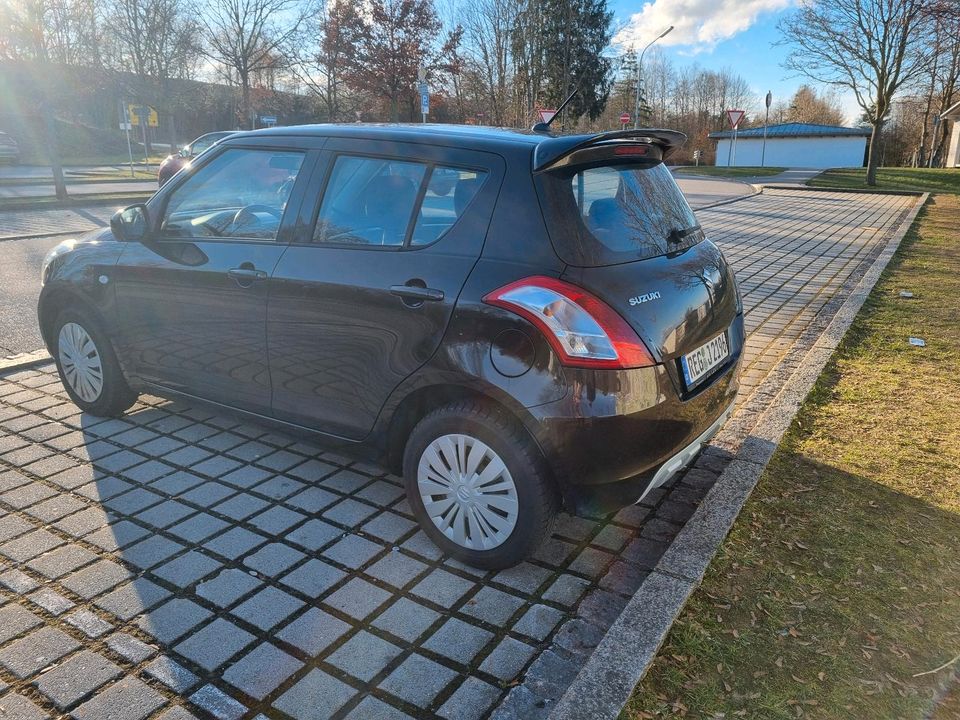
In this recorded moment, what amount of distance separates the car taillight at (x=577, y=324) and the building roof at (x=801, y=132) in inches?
2322

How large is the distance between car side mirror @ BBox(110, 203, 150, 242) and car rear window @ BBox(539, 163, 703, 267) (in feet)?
8.29

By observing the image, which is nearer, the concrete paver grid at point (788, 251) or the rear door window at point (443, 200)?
the rear door window at point (443, 200)

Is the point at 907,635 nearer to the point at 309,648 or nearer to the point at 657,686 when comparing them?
the point at 657,686

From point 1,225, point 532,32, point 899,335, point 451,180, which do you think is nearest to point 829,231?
point 899,335

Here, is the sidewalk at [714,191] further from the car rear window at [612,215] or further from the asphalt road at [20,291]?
the car rear window at [612,215]

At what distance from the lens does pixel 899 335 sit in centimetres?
651

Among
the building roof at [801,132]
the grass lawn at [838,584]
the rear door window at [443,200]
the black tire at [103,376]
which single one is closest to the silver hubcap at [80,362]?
the black tire at [103,376]

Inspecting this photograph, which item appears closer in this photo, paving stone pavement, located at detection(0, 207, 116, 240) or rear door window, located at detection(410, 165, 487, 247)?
rear door window, located at detection(410, 165, 487, 247)

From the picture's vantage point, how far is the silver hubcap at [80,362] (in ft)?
14.9

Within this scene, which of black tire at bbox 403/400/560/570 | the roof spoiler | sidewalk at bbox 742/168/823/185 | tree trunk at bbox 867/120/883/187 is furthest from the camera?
sidewalk at bbox 742/168/823/185

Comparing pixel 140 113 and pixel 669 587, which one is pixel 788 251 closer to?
pixel 669 587

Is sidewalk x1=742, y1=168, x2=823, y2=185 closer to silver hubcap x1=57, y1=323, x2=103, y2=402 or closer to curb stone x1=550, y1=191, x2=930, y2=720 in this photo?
curb stone x1=550, y1=191, x2=930, y2=720

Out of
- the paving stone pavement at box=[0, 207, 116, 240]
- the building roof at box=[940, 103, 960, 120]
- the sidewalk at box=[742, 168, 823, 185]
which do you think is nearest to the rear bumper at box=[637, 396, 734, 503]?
the paving stone pavement at box=[0, 207, 116, 240]

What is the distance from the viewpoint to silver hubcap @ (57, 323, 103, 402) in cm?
455
